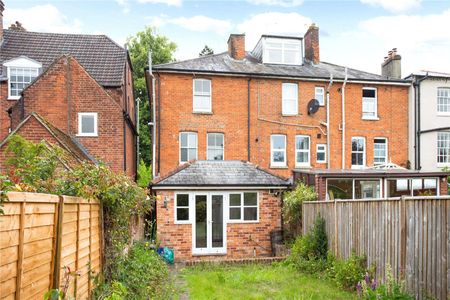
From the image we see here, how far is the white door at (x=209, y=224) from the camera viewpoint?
15.6 m

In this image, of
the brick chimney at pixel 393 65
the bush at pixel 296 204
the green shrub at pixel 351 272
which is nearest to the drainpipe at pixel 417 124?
the brick chimney at pixel 393 65

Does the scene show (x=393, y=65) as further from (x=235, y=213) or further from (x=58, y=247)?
(x=58, y=247)

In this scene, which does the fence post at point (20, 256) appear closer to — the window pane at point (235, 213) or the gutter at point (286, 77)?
the window pane at point (235, 213)

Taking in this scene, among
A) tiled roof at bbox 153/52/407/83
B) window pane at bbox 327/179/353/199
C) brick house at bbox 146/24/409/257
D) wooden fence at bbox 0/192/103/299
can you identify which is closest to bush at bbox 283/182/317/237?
window pane at bbox 327/179/353/199

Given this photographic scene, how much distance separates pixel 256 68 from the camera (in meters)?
22.3

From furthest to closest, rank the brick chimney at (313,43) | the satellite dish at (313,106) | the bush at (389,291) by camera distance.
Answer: the brick chimney at (313,43), the satellite dish at (313,106), the bush at (389,291)

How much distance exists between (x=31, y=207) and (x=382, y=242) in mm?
7014

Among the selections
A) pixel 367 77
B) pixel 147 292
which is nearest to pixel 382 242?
pixel 147 292

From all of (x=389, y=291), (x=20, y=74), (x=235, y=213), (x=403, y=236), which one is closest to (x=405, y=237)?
(x=403, y=236)

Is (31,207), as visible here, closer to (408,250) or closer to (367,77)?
(408,250)

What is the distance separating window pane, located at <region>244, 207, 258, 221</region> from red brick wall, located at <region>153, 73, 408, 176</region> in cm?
557

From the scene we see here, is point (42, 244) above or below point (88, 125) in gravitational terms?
below

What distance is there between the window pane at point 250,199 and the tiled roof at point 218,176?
1.79 feet

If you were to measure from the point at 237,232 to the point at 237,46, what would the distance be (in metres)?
11.8
